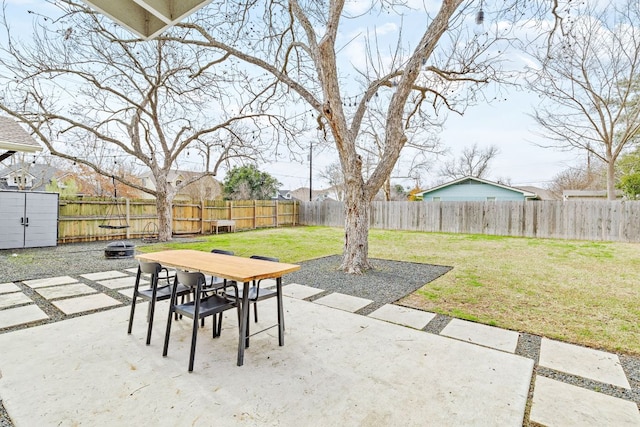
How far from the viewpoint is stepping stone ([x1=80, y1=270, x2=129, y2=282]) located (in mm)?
4849

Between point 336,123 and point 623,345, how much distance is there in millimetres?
4284

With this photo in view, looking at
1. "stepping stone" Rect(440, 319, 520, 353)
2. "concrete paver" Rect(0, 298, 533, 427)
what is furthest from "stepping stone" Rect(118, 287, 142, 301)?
"stepping stone" Rect(440, 319, 520, 353)

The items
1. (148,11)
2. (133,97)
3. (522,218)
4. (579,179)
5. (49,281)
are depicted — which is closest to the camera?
(148,11)

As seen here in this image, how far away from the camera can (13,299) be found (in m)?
3.71

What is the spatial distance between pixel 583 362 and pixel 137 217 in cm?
1182

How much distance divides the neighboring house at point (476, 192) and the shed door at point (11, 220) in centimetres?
1660

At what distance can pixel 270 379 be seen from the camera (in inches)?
80.8

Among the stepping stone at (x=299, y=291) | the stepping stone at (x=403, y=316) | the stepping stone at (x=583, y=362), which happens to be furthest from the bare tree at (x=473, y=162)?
the stepping stone at (x=583, y=362)

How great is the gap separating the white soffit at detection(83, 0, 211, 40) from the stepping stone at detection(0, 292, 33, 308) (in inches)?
134

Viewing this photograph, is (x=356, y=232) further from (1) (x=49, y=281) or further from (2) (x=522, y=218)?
(2) (x=522, y=218)

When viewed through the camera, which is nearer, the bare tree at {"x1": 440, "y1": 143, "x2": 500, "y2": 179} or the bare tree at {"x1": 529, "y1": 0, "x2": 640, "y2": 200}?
the bare tree at {"x1": 529, "y1": 0, "x2": 640, "y2": 200}

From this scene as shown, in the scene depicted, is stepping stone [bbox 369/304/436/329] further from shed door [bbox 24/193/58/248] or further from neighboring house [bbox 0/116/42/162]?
shed door [bbox 24/193/58/248]

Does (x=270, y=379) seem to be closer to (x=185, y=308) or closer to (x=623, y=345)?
(x=185, y=308)

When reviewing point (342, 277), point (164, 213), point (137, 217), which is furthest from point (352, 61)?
point (137, 217)
